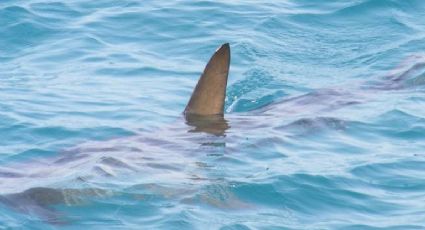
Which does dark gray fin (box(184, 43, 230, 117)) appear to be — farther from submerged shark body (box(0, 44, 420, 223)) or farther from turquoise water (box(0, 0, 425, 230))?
turquoise water (box(0, 0, 425, 230))

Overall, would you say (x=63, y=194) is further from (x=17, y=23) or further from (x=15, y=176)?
(x=17, y=23)

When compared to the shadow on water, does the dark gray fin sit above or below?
above

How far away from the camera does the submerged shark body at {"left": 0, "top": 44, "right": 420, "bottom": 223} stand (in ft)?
24.5

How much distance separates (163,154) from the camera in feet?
27.8

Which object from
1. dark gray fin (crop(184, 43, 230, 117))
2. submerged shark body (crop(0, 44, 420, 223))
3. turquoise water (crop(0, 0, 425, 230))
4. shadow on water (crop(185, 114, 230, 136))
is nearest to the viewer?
turquoise water (crop(0, 0, 425, 230))

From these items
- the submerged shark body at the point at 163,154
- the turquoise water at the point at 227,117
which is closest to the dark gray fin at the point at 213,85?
the submerged shark body at the point at 163,154

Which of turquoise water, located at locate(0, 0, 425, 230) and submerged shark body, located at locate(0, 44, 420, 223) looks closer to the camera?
turquoise water, located at locate(0, 0, 425, 230)

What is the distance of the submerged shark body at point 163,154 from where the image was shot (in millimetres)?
7480

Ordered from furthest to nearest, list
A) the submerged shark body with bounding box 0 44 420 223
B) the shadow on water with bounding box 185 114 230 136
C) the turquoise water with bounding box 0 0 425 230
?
the shadow on water with bounding box 185 114 230 136 → the submerged shark body with bounding box 0 44 420 223 → the turquoise water with bounding box 0 0 425 230

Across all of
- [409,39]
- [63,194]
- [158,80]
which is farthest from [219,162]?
[409,39]

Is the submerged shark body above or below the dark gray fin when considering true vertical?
below

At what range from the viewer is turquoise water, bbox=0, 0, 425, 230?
737 cm

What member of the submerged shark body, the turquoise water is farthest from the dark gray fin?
the turquoise water

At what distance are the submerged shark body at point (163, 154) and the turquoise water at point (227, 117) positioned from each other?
0.02 m
